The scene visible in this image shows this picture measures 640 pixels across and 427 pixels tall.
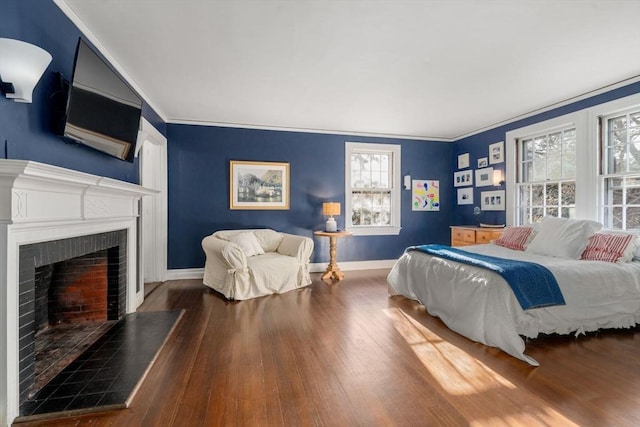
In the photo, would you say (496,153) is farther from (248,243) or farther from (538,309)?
(248,243)

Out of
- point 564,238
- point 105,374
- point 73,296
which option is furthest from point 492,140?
point 73,296

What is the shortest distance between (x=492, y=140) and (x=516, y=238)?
2041 millimetres

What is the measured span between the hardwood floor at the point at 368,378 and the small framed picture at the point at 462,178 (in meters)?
3.33

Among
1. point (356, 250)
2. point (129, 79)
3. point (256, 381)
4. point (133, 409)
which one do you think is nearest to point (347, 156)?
point (356, 250)

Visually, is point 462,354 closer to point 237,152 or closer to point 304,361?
point 304,361

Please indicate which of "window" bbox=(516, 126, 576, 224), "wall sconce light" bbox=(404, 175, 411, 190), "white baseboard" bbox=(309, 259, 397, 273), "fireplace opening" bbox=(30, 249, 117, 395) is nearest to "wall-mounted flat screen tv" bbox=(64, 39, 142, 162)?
"fireplace opening" bbox=(30, 249, 117, 395)

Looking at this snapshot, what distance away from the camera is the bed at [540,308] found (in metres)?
2.43

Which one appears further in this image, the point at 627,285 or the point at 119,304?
the point at 119,304

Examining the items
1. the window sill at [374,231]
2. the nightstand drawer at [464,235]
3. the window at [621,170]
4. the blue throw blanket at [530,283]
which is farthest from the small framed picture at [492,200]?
the blue throw blanket at [530,283]

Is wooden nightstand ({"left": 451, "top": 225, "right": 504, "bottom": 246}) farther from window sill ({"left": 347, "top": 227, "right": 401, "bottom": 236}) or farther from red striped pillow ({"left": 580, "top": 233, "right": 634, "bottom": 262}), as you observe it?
red striped pillow ({"left": 580, "top": 233, "right": 634, "bottom": 262})

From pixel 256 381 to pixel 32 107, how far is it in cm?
213

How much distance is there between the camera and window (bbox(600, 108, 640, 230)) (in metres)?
3.39

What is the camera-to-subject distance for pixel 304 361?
2.24m

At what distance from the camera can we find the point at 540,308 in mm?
2551
